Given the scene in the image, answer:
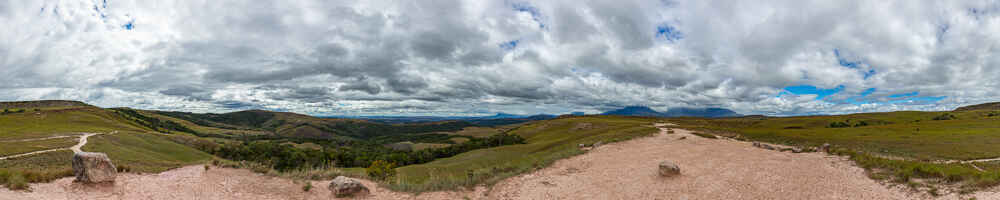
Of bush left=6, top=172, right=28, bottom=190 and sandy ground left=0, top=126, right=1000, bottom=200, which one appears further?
sandy ground left=0, top=126, right=1000, bottom=200

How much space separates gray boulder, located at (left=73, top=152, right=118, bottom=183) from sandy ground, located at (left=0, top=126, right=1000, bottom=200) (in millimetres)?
373

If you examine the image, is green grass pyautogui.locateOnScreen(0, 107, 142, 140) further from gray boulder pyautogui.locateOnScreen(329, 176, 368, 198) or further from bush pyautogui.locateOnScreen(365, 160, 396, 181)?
gray boulder pyautogui.locateOnScreen(329, 176, 368, 198)

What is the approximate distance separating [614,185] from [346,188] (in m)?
13.5

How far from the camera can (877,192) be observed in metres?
13.0

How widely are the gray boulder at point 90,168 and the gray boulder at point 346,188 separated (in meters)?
9.36

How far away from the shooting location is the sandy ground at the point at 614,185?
13.6 metres

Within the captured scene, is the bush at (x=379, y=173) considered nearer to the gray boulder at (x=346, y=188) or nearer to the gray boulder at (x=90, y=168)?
the gray boulder at (x=346, y=188)

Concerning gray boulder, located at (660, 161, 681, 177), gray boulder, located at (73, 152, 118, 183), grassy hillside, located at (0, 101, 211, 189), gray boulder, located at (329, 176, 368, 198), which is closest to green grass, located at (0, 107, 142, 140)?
grassy hillside, located at (0, 101, 211, 189)

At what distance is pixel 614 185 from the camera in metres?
17.3

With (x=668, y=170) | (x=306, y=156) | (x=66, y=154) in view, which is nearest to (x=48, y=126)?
(x=306, y=156)

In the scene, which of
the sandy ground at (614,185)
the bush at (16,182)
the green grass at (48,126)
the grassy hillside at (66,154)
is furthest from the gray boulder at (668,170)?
the green grass at (48,126)

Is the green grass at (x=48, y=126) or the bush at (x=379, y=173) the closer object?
the bush at (x=379, y=173)

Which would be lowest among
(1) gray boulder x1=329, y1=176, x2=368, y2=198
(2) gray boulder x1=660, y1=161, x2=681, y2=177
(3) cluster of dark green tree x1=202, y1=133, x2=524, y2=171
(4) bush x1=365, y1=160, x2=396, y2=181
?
(3) cluster of dark green tree x1=202, y1=133, x2=524, y2=171

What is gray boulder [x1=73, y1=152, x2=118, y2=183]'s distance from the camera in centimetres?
1409
